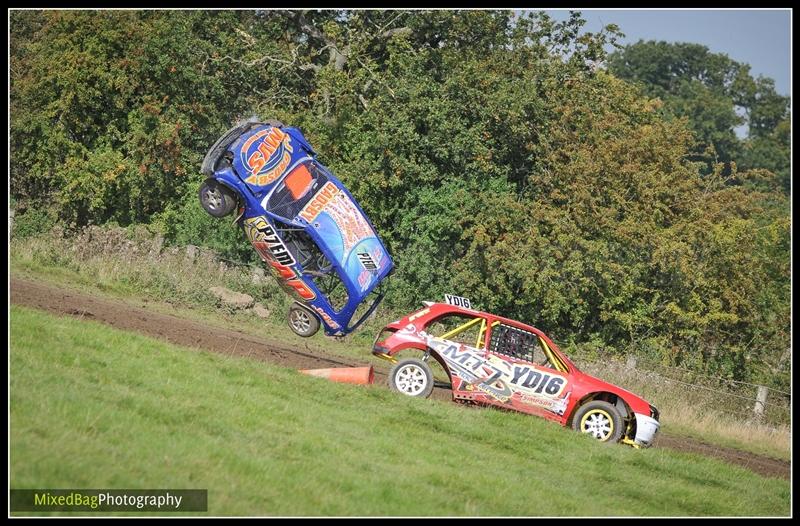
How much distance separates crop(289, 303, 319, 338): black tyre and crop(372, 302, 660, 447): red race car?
16.5ft

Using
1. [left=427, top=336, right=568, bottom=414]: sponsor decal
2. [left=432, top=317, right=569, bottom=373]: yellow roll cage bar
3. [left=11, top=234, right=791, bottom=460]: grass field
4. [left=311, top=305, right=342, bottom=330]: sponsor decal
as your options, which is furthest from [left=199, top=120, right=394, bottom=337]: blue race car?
[left=427, top=336, right=568, bottom=414]: sponsor decal

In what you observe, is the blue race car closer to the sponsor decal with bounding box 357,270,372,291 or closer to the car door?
the sponsor decal with bounding box 357,270,372,291

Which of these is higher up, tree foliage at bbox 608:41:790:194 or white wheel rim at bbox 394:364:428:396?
tree foliage at bbox 608:41:790:194

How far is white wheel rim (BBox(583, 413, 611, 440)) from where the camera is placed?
644 inches

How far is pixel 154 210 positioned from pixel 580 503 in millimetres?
21203

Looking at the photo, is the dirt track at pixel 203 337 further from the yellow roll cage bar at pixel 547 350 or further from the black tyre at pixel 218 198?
the black tyre at pixel 218 198

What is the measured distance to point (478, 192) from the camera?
2806 cm

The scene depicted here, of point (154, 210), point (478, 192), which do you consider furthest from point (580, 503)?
point (154, 210)

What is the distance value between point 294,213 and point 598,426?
786 cm

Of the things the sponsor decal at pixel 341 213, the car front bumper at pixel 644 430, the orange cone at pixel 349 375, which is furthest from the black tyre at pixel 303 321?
the car front bumper at pixel 644 430

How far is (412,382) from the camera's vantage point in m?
16.7

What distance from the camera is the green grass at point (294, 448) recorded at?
389 inches

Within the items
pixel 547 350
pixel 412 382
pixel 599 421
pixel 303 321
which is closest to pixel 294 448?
pixel 412 382
